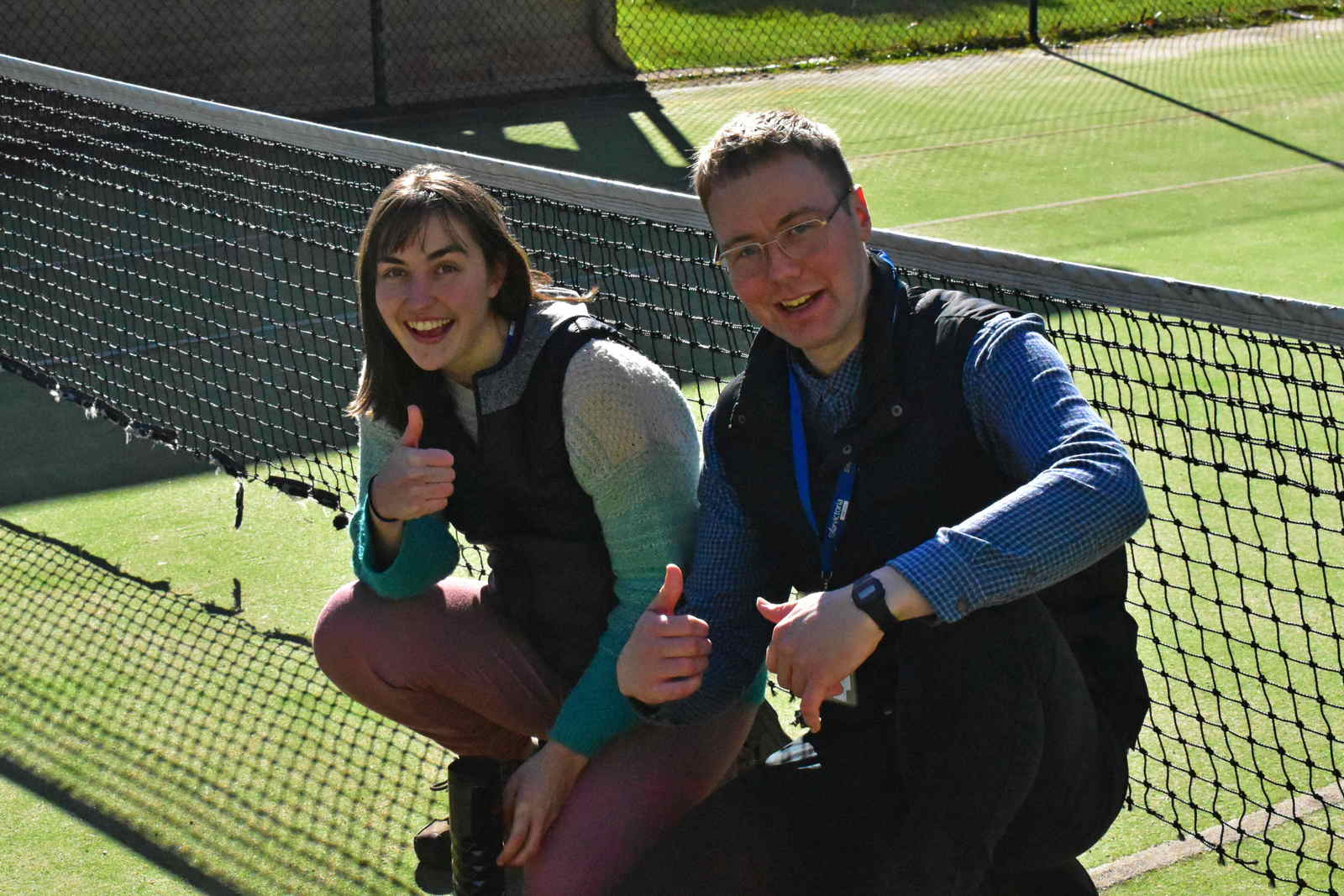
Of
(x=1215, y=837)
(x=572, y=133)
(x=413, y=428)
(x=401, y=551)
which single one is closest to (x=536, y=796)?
(x=401, y=551)

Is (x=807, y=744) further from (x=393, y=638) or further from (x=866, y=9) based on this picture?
(x=866, y=9)

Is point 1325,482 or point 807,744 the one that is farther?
point 1325,482

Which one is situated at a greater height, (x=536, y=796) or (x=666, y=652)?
(x=666, y=652)

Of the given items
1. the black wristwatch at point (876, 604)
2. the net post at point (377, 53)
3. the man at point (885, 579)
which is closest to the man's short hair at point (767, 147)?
the man at point (885, 579)

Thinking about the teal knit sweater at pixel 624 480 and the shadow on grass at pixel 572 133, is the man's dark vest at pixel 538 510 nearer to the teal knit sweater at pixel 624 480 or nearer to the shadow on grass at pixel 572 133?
the teal knit sweater at pixel 624 480

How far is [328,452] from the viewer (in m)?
5.70

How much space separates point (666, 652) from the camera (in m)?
2.48

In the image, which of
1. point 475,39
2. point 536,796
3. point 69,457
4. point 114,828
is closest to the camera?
point 536,796

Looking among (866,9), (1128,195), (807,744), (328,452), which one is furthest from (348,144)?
(866,9)

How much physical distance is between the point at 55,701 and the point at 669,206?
1922mm

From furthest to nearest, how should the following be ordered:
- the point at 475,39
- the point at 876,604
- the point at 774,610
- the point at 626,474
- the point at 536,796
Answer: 1. the point at 475,39
2. the point at 626,474
3. the point at 536,796
4. the point at 774,610
5. the point at 876,604

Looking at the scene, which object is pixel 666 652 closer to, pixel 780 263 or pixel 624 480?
pixel 624 480

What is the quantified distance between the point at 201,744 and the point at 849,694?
1897 mm

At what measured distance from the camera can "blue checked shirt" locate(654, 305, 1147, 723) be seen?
220 cm
